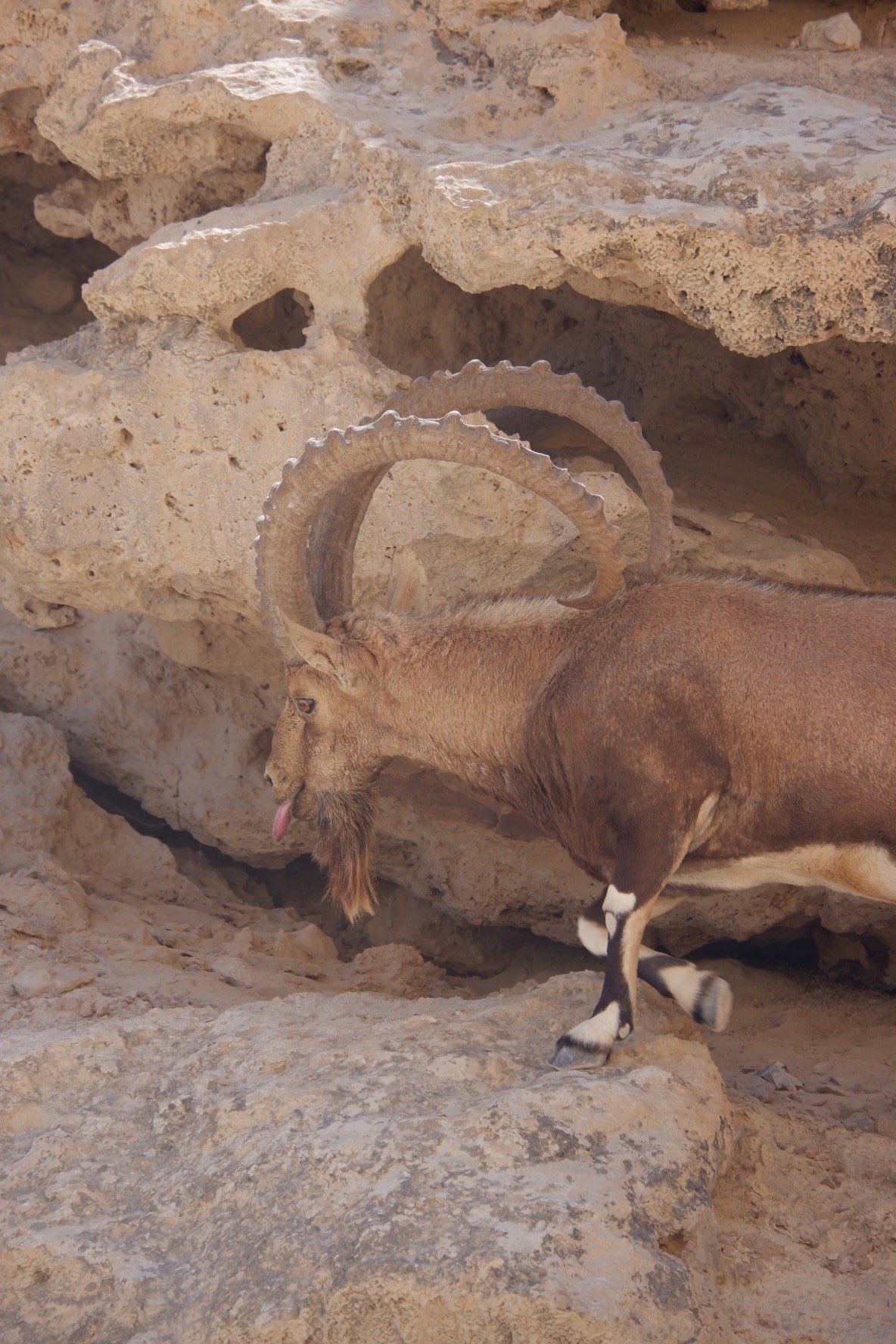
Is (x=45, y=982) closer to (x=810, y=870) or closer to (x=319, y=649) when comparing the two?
(x=319, y=649)

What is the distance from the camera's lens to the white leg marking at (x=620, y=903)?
343 centimetres

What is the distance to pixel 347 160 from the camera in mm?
4531

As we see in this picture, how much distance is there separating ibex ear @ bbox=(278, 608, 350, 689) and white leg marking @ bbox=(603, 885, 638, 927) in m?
1.20

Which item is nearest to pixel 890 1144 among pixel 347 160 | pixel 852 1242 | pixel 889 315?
pixel 852 1242

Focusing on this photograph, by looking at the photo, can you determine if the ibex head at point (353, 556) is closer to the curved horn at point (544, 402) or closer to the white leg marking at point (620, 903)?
the curved horn at point (544, 402)

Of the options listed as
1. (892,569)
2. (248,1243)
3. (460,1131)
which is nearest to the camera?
(248,1243)

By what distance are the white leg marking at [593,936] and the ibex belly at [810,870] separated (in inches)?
12.5

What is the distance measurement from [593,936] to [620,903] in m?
0.36

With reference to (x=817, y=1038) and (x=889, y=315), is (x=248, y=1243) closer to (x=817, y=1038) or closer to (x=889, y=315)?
(x=817, y=1038)

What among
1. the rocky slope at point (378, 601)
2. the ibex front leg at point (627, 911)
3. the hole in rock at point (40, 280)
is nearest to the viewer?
the rocky slope at point (378, 601)

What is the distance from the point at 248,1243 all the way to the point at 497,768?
1.80m

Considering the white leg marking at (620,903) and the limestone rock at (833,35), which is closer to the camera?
the white leg marking at (620,903)

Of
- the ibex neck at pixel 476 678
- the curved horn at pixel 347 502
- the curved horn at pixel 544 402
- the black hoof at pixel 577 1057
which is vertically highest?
the curved horn at pixel 544 402

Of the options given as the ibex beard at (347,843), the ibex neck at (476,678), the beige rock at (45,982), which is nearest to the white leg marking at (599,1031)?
the ibex neck at (476,678)
